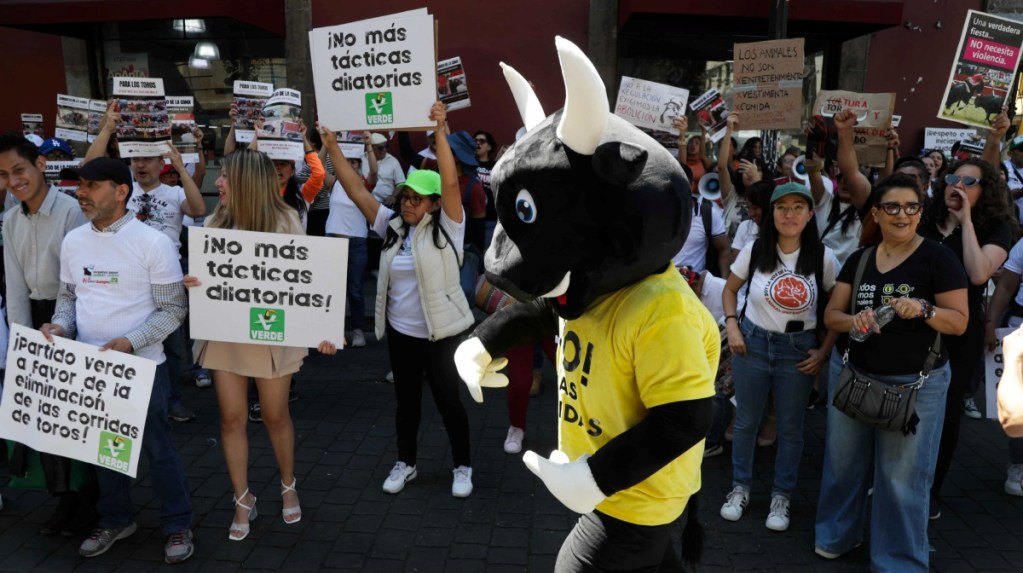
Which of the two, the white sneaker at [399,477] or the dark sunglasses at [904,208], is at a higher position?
the dark sunglasses at [904,208]

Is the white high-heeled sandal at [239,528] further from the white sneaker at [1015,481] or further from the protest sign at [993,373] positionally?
the white sneaker at [1015,481]

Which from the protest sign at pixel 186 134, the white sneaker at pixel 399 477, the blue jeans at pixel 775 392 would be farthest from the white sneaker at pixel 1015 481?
the protest sign at pixel 186 134

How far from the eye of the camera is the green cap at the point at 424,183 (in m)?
4.38

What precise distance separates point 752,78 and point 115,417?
586cm

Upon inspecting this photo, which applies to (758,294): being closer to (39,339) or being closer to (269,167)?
(269,167)

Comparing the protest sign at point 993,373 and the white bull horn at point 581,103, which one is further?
the protest sign at point 993,373

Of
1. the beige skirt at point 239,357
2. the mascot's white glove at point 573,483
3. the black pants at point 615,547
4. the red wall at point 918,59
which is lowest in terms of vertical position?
the black pants at point 615,547

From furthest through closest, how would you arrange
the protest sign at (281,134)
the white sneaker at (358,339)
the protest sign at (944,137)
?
the protest sign at (944,137), the white sneaker at (358,339), the protest sign at (281,134)

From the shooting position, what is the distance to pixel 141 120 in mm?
5695

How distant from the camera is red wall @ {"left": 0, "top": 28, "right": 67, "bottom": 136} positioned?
11539 millimetres

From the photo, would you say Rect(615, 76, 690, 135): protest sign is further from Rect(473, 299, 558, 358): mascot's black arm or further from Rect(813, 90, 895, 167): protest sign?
Rect(473, 299, 558, 358): mascot's black arm

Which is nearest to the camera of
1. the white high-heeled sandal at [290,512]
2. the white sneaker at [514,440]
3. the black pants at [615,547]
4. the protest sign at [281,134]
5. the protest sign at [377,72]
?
the black pants at [615,547]

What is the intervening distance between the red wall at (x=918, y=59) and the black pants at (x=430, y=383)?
9.37m

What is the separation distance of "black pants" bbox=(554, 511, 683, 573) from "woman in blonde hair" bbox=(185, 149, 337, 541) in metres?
1.94
